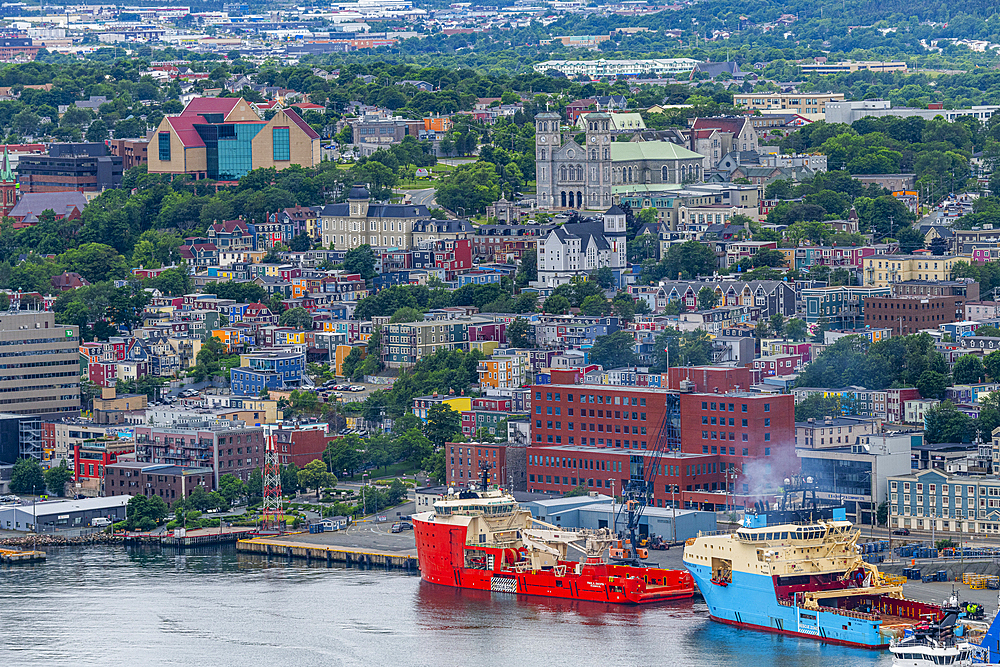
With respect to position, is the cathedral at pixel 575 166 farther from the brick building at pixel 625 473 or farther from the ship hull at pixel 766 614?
the ship hull at pixel 766 614

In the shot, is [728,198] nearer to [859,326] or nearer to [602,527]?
[859,326]

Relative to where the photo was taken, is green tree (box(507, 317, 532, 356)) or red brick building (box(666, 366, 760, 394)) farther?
green tree (box(507, 317, 532, 356))

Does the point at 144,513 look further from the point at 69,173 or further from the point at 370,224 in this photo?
the point at 69,173

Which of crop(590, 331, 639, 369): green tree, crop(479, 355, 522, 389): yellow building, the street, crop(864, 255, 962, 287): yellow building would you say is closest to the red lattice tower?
crop(479, 355, 522, 389): yellow building

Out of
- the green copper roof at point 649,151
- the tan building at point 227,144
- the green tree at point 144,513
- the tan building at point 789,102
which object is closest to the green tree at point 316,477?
the green tree at point 144,513

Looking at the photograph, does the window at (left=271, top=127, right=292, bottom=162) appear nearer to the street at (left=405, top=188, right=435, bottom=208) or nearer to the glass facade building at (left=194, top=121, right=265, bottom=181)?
the glass facade building at (left=194, top=121, right=265, bottom=181)
